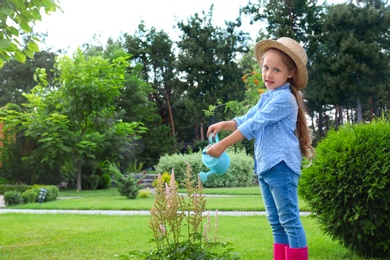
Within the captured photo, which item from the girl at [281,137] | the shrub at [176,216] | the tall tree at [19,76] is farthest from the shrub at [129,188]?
the tall tree at [19,76]

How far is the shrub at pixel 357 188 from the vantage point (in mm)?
4574

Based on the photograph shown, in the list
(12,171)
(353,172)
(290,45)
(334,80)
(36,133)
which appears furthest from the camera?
(334,80)

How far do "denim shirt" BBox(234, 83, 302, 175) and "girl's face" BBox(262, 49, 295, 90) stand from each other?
0.06 m

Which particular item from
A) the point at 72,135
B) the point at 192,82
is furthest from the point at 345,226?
the point at 192,82

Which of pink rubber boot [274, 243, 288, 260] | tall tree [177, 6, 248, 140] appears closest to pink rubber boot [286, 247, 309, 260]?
pink rubber boot [274, 243, 288, 260]

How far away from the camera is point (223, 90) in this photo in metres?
34.2

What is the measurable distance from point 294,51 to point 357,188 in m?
1.90

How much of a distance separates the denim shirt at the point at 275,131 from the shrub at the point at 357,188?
154 cm

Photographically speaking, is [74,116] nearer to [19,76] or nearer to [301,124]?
[301,124]

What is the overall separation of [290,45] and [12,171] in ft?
62.2

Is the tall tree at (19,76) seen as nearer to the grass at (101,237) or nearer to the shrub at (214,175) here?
the shrub at (214,175)

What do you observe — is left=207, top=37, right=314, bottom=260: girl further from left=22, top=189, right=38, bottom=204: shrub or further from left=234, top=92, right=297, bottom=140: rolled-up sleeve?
left=22, top=189, right=38, bottom=204: shrub

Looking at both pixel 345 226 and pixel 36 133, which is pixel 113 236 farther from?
pixel 36 133

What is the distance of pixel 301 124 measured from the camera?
3.53 m
